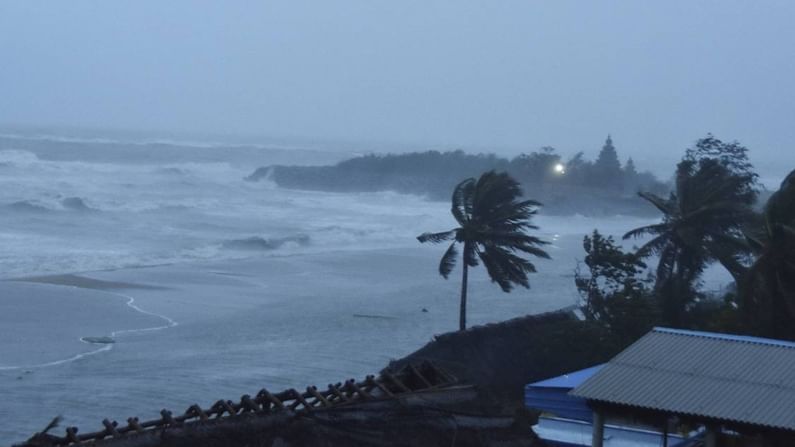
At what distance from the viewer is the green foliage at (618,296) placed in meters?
19.8

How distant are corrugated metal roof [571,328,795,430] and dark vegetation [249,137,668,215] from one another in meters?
52.1

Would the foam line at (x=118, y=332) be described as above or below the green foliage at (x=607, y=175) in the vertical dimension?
below

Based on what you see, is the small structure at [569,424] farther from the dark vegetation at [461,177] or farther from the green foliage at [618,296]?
the dark vegetation at [461,177]

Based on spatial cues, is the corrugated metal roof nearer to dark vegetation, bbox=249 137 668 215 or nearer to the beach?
the beach

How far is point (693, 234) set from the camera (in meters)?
21.1

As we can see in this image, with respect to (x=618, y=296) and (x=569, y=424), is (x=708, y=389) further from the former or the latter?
(x=618, y=296)

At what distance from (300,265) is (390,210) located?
22.4 metres

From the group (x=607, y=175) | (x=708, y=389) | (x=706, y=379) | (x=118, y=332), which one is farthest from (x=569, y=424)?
(x=607, y=175)

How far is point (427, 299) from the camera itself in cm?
2678

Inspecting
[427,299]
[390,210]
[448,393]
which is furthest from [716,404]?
[390,210]

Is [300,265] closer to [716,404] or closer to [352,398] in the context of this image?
[352,398]

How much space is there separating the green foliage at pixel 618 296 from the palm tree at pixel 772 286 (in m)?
2.66

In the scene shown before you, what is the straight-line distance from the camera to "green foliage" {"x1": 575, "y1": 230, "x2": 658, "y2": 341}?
65.0 feet

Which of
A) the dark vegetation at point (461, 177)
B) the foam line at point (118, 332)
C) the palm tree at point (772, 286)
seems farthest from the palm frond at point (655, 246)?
the dark vegetation at point (461, 177)
